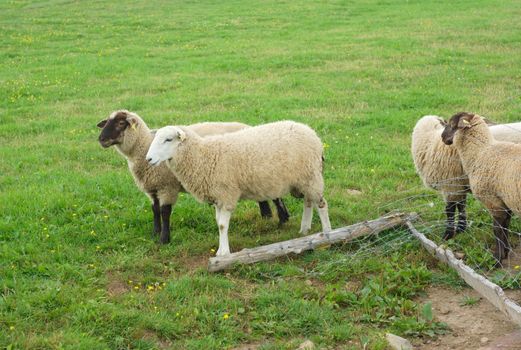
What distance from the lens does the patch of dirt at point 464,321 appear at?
5.53m

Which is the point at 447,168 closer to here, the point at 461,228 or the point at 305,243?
the point at 461,228

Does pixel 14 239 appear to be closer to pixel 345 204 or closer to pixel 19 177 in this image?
pixel 19 177

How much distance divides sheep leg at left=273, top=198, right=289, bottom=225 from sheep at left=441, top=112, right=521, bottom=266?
240cm

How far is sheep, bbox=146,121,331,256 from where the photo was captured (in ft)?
24.6

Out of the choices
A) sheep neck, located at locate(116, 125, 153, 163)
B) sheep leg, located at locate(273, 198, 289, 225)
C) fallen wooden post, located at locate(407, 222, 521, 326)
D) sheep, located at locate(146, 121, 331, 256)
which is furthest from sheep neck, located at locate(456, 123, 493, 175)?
sheep neck, located at locate(116, 125, 153, 163)

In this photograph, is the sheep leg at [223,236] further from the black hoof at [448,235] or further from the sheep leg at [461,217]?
the sheep leg at [461,217]

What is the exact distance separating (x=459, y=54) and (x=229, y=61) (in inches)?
269

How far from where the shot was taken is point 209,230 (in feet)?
27.3

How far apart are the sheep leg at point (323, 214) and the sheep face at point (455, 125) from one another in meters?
1.72

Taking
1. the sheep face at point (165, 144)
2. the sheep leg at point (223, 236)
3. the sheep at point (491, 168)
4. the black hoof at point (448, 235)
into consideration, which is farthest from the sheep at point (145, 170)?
the sheep at point (491, 168)

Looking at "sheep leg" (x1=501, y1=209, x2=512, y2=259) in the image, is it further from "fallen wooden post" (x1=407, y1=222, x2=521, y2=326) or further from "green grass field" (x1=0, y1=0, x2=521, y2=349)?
"green grass field" (x1=0, y1=0, x2=521, y2=349)

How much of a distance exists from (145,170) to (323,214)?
2365 mm

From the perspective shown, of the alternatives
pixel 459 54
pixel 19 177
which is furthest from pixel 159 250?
pixel 459 54

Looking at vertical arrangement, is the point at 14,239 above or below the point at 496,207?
below
